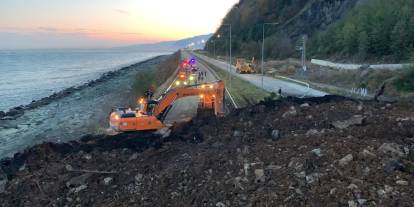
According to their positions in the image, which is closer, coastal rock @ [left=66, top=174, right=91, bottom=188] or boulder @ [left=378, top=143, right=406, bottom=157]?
boulder @ [left=378, top=143, right=406, bottom=157]

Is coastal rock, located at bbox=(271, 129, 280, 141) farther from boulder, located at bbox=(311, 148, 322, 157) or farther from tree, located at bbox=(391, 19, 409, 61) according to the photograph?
tree, located at bbox=(391, 19, 409, 61)

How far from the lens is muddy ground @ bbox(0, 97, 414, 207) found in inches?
543

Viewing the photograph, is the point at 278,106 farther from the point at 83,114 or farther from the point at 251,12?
the point at 251,12

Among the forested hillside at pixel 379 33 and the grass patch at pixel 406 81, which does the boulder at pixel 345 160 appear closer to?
the grass patch at pixel 406 81

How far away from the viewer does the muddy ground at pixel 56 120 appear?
119 feet

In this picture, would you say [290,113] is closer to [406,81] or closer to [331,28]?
[406,81]

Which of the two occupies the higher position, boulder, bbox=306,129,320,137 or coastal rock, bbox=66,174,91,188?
boulder, bbox=306,129,320,137

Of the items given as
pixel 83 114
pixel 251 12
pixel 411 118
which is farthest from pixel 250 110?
pixel 251 12

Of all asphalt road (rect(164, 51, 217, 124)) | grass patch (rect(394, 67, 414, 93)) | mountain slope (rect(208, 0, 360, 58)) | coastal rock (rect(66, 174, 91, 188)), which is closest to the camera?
coastal rock (rect(66, 174, 91, 188))

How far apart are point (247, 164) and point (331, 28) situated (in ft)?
218

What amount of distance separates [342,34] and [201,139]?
1948 inches

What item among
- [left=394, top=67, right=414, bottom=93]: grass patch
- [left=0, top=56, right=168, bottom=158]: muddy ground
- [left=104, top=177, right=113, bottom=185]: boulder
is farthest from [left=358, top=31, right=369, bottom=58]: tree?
[left=104, top=177, right=113, bottom=185]: boulder

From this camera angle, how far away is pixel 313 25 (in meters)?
94.6

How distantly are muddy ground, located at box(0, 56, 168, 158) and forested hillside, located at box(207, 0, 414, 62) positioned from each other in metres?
23.0
